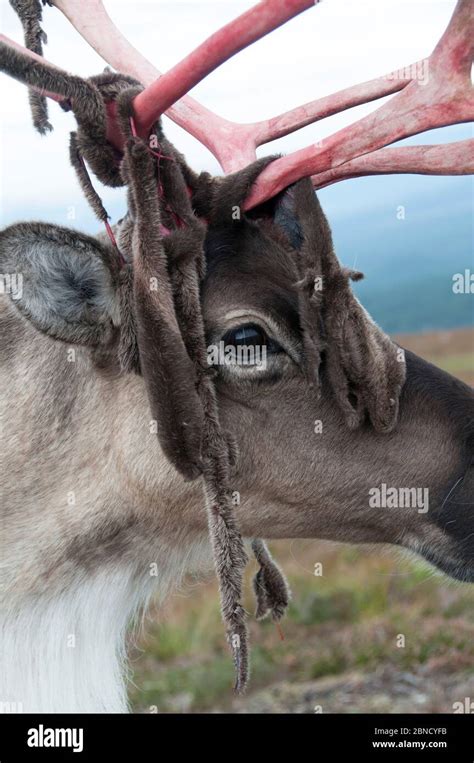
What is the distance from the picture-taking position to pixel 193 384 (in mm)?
3383

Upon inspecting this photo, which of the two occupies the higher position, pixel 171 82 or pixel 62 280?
pixel 171 82

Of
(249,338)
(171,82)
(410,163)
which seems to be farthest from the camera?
(410,163)

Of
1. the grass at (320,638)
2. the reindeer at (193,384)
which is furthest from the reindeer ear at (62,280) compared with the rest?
the grass at (320,638)

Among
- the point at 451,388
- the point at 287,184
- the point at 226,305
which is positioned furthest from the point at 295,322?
the point at 451,388

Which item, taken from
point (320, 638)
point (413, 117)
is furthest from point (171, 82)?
point (320, 638)

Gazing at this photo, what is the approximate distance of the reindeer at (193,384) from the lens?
3.32 metres

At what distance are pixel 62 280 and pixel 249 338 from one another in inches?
28.2

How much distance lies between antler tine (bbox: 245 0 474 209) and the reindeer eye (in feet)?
1.80

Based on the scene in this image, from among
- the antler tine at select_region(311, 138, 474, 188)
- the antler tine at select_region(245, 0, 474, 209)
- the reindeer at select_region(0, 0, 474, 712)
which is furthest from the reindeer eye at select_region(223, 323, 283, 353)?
the antler tine at select_region(311, 138, 474, 188)

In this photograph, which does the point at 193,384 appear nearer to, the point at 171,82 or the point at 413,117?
the point at 171,82

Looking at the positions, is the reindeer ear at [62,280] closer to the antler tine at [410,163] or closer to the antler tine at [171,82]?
the antler tine at [171,82]

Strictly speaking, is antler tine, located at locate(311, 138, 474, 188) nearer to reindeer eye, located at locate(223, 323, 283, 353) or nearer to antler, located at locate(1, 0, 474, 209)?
antler, located at locate(1, 0, 474, 209)

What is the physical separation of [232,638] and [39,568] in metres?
0.82
